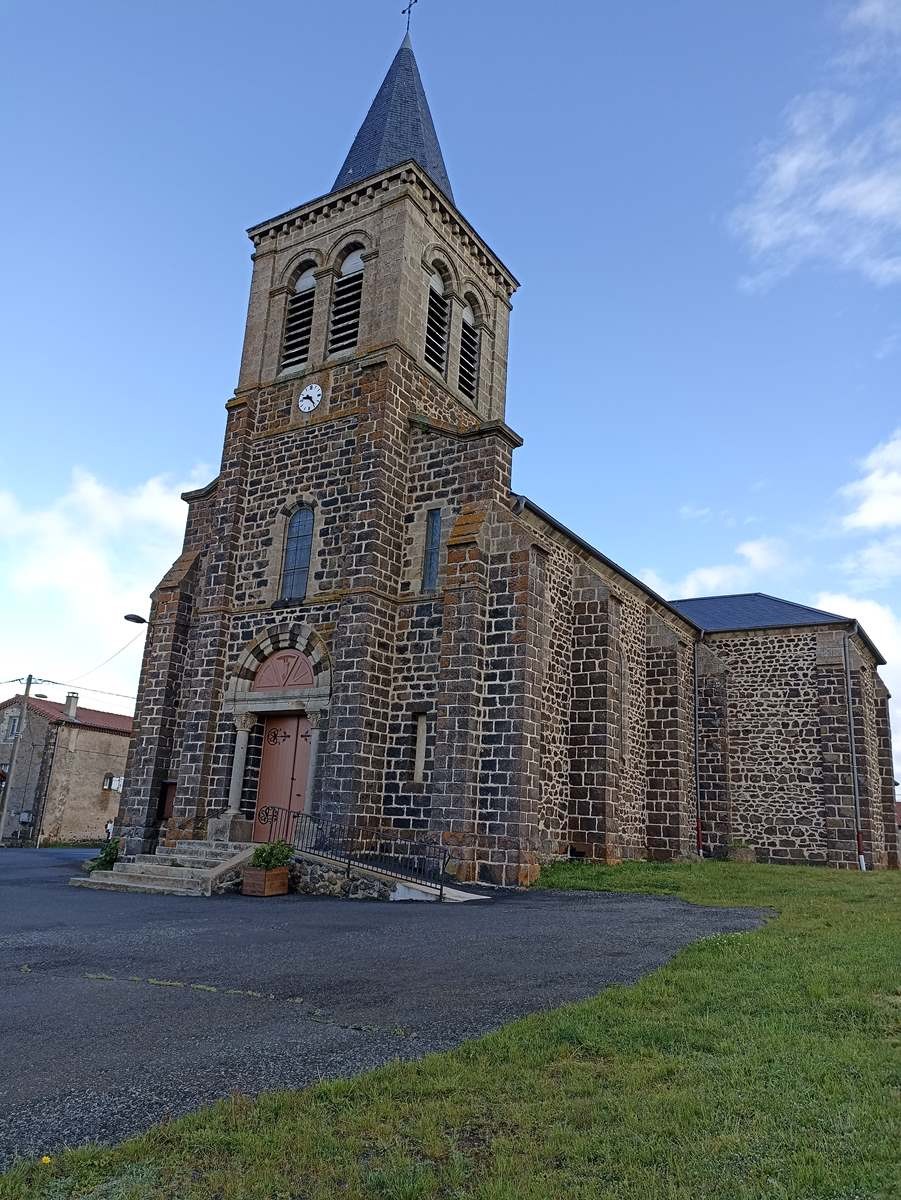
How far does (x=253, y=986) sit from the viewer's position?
6.73m

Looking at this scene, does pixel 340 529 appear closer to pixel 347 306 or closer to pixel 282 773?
pixel 282 773

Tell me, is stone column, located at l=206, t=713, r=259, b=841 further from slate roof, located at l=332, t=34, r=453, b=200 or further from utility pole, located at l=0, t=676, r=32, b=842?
utility pole, located at l=0, t=676, r=32, b=842

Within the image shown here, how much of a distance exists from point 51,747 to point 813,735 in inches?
1214

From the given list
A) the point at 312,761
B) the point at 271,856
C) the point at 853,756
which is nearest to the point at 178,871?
the point at 271,856

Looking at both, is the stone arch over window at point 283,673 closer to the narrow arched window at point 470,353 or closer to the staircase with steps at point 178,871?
the staircase with steps at point 178,871

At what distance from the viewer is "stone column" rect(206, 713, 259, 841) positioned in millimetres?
16750

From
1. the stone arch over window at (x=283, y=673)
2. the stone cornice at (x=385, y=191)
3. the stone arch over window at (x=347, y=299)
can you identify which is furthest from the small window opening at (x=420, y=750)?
the stone cornice at (x=385, y=191)

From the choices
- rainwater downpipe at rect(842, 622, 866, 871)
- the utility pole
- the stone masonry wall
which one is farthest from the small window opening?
the utility pole

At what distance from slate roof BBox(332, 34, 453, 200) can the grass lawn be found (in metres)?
20.4

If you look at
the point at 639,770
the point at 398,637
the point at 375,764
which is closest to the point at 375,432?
the point at 398,637

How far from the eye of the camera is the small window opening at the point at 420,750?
1623cm

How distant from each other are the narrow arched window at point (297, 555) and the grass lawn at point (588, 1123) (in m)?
13.6

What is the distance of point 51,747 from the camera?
3725 centimetres

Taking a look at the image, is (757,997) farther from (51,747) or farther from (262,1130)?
(51,747)
